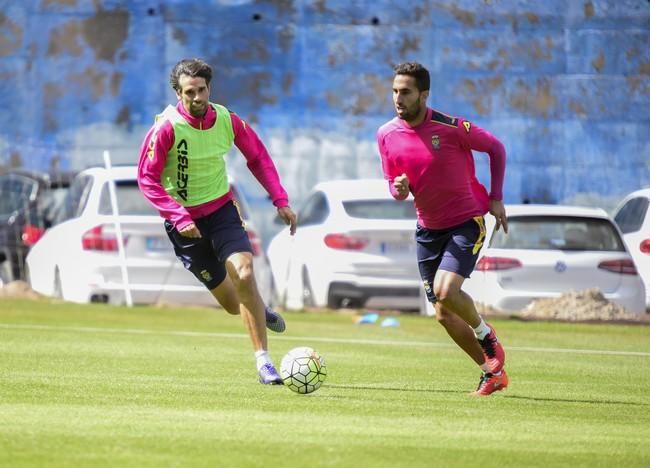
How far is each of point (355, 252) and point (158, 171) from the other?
33.1ft

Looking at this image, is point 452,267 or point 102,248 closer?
point 452,267

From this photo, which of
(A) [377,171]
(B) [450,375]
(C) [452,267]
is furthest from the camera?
(A) [377,171]

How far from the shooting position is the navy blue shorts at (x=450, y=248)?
11281 mm

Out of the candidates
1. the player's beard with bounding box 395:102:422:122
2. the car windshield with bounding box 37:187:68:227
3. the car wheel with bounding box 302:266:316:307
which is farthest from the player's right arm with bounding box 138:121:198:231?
the car windshield with bounding box 37:187:68:227

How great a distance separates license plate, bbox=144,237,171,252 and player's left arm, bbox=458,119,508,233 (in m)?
10.5

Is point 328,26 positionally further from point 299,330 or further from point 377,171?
point 299,330

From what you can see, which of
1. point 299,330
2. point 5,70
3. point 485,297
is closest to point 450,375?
point 299,330

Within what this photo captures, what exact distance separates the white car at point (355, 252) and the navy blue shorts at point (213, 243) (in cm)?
921

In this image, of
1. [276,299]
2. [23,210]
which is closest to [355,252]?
[276,299]

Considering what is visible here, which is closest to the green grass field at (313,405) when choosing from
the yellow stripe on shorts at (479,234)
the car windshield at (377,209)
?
the yellow stripe on shorts at (479,234)

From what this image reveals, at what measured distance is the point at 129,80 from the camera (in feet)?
83.5

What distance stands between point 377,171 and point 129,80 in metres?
4.20

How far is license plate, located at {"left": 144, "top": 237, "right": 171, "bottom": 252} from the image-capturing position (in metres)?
21.5

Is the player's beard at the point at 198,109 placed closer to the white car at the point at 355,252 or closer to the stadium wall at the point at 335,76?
the white car at the point at 355,252
